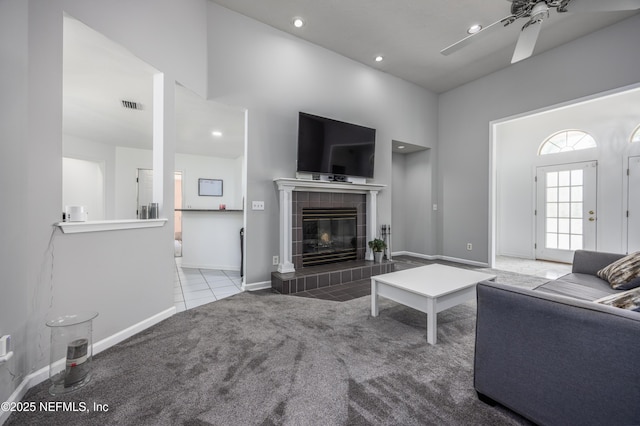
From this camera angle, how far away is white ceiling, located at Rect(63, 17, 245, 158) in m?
2.23

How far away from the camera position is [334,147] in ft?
12.5

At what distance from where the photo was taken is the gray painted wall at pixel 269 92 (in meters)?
3.17

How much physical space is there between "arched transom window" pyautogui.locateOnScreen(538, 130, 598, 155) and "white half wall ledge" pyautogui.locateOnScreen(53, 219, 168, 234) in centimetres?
669

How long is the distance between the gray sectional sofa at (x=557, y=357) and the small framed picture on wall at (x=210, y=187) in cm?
664

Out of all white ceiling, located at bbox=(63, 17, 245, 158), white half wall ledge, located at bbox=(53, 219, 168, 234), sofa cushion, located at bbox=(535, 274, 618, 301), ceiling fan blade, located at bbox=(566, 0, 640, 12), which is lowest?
sofa cushion, located at bbox=(535, 274, 618, 301)

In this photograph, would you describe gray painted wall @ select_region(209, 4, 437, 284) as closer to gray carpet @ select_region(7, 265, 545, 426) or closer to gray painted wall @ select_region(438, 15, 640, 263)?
gray carpet @ select_region(7, 265, 545, 426)

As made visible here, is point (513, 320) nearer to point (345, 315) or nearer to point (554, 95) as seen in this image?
point (345, 315)

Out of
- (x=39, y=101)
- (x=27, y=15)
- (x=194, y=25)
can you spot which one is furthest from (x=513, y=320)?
(x=194, y=25)

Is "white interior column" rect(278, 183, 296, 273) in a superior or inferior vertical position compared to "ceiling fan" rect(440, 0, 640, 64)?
inferior

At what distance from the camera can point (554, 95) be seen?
3.88 meters

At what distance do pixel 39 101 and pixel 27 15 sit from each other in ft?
1.56

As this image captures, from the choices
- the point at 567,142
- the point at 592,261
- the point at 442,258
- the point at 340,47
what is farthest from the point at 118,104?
the point at 567,142

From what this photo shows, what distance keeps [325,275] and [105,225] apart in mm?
2364

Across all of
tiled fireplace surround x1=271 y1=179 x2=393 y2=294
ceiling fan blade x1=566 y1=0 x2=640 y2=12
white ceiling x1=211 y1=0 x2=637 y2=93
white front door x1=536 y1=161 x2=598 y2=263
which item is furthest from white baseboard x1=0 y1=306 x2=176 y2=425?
white front door x1=536 y1=161 x2=598 y2=263
